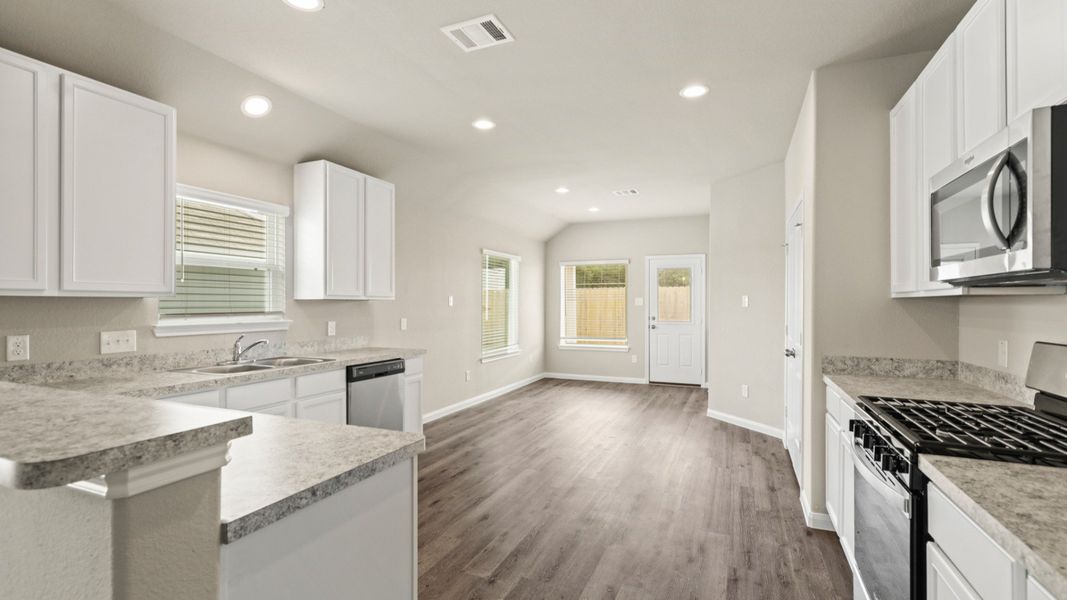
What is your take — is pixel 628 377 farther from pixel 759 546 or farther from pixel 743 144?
pixel 759 546

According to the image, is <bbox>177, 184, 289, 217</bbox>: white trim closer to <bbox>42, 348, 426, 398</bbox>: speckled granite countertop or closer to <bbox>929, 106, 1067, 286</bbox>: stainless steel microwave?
<bbox>42, 348, 426, 398</bbox>: speckled granite countertop

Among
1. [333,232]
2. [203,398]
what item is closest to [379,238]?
[333,232]

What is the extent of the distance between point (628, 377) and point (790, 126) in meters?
4.91

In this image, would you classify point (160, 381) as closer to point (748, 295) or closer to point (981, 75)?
point (981, 75)

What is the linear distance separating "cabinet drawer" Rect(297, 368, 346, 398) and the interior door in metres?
3.00

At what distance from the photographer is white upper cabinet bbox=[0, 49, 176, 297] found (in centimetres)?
215

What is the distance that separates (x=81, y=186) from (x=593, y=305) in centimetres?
683

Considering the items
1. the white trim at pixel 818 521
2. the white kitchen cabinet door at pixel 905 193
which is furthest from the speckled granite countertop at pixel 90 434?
the white trim at pixel 818 521

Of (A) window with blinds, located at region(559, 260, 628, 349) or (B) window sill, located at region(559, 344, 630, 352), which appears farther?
(A) window with blinds, located at region(559, 260, 628, 349)

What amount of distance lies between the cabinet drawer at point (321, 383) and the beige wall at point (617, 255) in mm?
5382

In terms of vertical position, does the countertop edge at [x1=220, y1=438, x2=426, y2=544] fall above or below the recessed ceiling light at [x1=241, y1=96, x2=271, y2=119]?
below

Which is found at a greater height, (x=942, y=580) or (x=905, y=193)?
(x=905, y=193)

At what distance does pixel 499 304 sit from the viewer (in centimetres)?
732

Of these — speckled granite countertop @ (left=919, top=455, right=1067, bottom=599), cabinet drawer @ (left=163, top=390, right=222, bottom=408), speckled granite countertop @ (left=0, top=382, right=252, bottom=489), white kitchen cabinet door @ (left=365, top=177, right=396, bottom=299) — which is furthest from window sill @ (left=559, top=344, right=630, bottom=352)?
speckled granite countertop @ (left=0, top=382, right=252, bottom=489)
